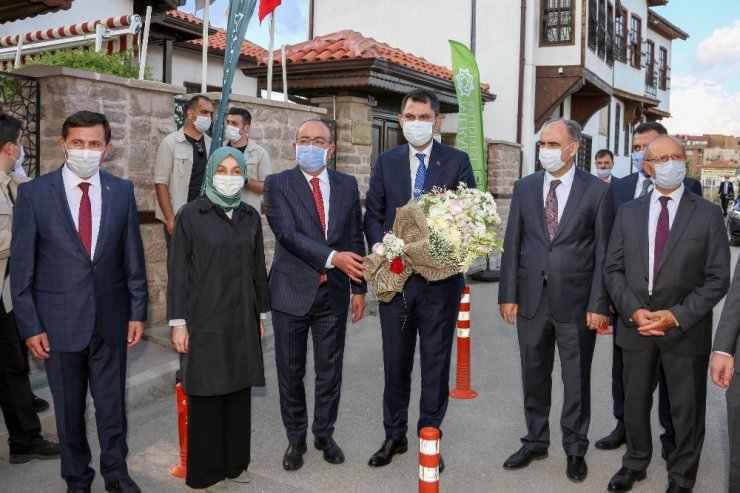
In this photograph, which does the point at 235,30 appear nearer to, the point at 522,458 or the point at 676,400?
the point at 522,458

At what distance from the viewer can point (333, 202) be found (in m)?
4.88

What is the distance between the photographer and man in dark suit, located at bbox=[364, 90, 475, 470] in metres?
4.82

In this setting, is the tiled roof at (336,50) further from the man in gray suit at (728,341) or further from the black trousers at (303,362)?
the man in gray suit at (728,341)

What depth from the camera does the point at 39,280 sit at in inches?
159

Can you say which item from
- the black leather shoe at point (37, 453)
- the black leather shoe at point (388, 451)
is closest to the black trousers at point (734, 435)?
the black leather shoe at point (388, 451)

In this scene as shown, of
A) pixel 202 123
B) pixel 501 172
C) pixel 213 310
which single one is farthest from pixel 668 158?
pixel 501 172

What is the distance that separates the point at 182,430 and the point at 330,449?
108cm

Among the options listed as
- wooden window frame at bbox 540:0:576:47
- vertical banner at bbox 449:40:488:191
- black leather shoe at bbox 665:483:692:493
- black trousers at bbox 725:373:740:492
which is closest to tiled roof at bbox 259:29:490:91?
vertical banner at bbox 449:40:488:191

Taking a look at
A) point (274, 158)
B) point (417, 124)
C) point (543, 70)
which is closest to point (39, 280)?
point (417, 124)

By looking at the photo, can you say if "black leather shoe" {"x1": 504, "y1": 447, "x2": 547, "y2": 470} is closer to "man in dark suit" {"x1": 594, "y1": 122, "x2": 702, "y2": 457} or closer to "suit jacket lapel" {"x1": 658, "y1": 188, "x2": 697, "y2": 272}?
"man in dark suit" {"x1": 594, "y1": 122, "x2": 702, "y2": 457}

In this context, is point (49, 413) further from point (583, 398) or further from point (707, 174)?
point (707, 174)

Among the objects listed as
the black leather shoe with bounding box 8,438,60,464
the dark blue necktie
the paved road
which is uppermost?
the dark blue necktie

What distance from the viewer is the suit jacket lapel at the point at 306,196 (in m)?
4.79

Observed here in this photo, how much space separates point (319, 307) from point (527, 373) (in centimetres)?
159
